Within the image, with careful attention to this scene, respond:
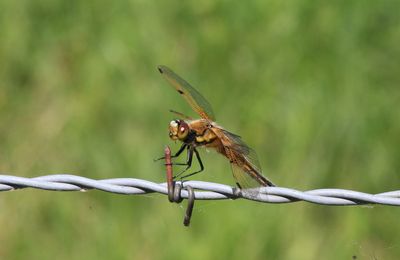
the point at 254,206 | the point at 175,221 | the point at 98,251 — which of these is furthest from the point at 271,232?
the point at 98,251

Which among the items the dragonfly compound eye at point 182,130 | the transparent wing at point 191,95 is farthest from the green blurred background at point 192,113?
the dragonfly compound eye at point 182,130

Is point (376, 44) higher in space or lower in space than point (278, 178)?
higher

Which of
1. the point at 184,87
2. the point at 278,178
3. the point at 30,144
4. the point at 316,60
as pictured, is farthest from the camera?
the point at 316,60

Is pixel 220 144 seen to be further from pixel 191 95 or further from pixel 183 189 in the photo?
pixel 183 189

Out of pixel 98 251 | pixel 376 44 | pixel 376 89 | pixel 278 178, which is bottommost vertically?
pixel 98 251

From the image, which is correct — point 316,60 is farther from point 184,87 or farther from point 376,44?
point 184,87
